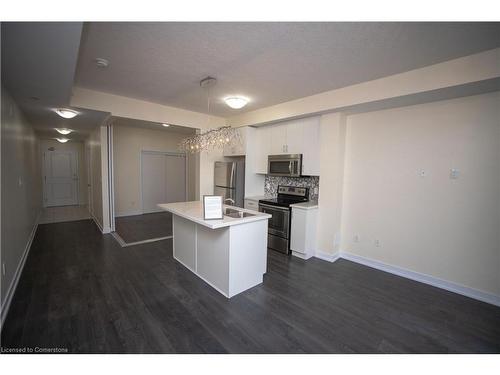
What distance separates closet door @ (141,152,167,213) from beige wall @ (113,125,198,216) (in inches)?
6.3

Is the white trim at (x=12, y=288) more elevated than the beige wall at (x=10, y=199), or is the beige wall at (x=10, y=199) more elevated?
the beige wall at (x=10, y=199)

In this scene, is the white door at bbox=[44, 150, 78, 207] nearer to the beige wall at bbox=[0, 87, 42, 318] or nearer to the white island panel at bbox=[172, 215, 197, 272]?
the beige wall at bbox=[0, 87, 42, 318]

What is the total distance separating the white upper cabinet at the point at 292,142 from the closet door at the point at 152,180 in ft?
12.1

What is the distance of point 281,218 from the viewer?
3.82m

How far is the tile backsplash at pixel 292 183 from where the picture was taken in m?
4.08

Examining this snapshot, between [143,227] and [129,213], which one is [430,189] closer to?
[143,227]

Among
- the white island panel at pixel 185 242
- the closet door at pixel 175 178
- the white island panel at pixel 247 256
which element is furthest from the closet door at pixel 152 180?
the white island panel at pixel 247 256

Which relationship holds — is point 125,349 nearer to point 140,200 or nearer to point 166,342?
point 166,342

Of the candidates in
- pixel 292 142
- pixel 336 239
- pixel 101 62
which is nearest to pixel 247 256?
pixel 336 239

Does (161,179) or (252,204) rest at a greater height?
(161,179)

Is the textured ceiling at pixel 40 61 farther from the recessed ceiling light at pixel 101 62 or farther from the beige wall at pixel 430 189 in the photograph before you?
the beige wall at pixel 430 189

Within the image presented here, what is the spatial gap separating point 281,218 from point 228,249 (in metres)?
1.62

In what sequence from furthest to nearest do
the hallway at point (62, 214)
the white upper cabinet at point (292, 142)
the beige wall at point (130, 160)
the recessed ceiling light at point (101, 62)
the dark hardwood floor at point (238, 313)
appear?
1. the beige wall at point (130, 160)
2. the hallway at point (62, 214)
3. the white upper cabinet at point (292, 142)
4. the recessed ceiling light at point (101, 62)
5. the dark hardwood floor at point (238, 313)

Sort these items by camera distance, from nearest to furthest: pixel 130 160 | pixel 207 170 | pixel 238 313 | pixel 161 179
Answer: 1. pixel 238 313
2. pixel 207 170
3. pixel 130 160
4. pixel 161 179
